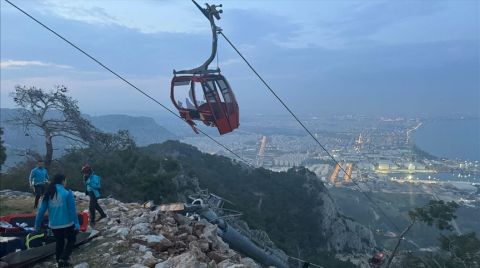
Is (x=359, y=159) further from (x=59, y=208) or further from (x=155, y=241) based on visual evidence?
(x=59, y=208)

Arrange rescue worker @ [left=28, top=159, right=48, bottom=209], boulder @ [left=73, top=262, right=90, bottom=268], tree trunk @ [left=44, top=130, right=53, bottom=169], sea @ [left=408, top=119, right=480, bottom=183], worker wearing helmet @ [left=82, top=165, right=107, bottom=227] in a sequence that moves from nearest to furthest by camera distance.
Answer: boulder @ [left=73, top=262, right=90, bottom=268] < worker wearing helmet @ [left=82, top=165, right=107, bottom=227] < rescue worker @ [left=28, top=159, right=48, bottom=209] < tree trunk @ [left=44, top=130, right=53, bottom=169] < sea @ [left=408, top=119, right=480, bottom=183]

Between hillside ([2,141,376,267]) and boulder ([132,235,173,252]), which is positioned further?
Result: hillside ([2,141,376,267])

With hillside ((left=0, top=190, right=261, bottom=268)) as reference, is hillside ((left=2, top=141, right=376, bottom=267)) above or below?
below

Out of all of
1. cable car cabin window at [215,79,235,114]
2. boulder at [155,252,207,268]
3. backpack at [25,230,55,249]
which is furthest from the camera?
cable car cabin window at [215,79,235,114]

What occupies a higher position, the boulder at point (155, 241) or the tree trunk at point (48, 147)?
the tree trunk at point (48, 147)

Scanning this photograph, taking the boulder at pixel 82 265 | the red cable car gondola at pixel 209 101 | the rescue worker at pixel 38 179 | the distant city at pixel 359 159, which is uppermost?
the red cable car gondola at pixel 209 101

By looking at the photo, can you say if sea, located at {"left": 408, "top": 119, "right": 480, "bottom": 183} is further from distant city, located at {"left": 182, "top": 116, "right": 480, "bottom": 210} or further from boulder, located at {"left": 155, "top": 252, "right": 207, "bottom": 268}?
boulder, located at {"left": 155, "top": 252, "right": 207, "bottom": 268}

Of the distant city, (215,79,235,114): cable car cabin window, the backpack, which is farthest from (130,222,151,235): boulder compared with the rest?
the distant city

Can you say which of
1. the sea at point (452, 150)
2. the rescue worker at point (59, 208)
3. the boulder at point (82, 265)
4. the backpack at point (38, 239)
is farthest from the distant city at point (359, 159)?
the rescue worker at point (59, 208)

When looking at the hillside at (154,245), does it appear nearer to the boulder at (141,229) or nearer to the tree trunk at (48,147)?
the boulder at (141,229)
